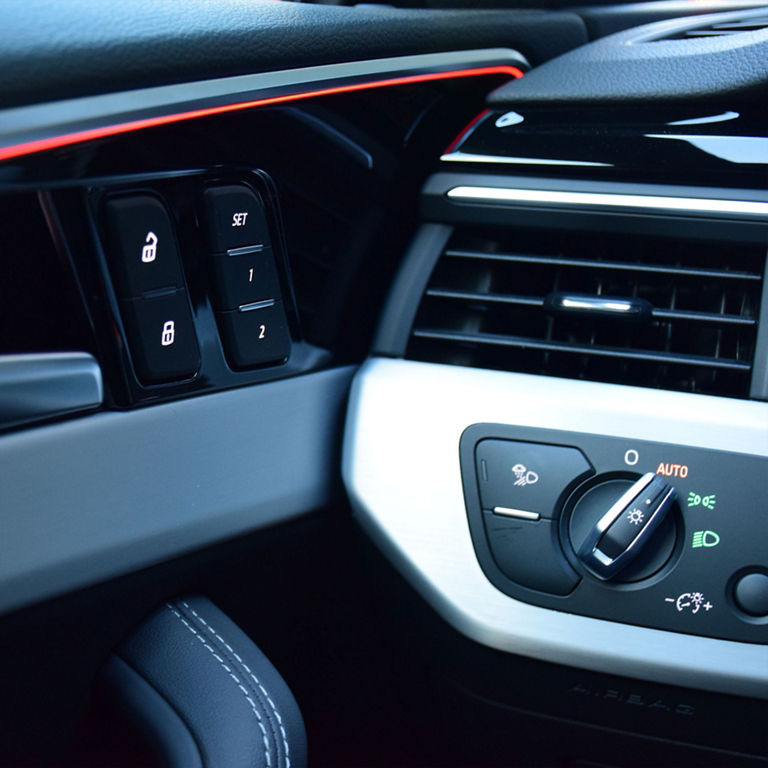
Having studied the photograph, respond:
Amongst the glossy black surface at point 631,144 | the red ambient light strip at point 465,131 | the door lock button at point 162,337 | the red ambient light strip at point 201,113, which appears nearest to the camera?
the red ambient light strip at point 201,113

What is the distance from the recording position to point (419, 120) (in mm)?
1014

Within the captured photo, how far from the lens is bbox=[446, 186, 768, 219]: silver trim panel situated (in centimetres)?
87

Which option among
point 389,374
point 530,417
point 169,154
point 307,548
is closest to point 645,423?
point 530,417

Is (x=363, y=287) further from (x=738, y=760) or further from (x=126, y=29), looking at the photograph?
(x=738, y=760)

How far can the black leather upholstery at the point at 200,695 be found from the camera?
0.89 meters

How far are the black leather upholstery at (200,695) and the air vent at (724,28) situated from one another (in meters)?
0.84

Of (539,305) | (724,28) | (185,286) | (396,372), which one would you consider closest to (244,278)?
(185,286)

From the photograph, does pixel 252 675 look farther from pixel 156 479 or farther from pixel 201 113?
pixel 201 113

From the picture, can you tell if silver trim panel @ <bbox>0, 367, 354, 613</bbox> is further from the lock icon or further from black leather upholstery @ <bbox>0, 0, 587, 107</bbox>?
black leather upholstery @ <bbox>0, 0, 587, 107</bbox>

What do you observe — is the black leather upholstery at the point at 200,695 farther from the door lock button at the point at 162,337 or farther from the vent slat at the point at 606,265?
the vent slat at the point at 606,265

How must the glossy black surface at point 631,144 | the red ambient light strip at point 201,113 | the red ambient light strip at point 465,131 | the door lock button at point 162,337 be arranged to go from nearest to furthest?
the red ambient light strip at point 201,113 < the door lock button at point 162,337 < the glossy black surface at point 631,144 < the red ambient light strip at point 465,131

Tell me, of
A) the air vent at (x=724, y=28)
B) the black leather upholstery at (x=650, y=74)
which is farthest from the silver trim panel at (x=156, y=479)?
the air vent at (x=724, y=28)

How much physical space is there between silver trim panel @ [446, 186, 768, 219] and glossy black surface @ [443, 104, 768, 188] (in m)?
0.02

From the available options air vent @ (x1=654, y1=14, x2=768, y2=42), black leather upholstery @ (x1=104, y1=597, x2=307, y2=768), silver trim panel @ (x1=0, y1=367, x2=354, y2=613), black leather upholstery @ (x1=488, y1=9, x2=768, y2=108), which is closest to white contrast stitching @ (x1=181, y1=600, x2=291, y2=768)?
black leather upholstery @ (x1=104, y1=597, x2=307, y2=768)
